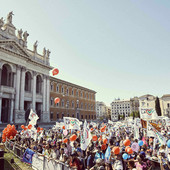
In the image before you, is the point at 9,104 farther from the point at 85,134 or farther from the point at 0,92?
the point at 85,134

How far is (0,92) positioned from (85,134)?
80.6 feet

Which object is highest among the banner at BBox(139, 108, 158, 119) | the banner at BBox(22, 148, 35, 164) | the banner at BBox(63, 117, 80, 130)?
the banner at BBox(139, 108, 158, 119)

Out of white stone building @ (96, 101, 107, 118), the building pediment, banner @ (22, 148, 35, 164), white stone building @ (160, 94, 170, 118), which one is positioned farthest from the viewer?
white stone building @ (96, 101, 107, 118)

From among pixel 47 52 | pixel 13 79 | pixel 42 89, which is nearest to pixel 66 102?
pixel 42 89

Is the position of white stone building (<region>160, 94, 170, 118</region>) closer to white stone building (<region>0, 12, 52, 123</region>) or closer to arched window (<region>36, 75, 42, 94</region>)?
white stone building (<region>0, 12, 52, 123</region>)

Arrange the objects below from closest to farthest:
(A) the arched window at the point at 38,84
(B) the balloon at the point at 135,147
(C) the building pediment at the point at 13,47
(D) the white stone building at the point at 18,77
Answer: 1. (B) the balloon at the point at 135,147
2. (C) the building pediment at the point at 13,47
3. (D) the white stone building at the point at 18,77
4. (A) the arched window at the point at 38,84

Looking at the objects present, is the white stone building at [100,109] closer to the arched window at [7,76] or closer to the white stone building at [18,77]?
the white stone building at [18,77]

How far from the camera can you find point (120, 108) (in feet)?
446

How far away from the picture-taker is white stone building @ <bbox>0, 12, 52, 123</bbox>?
1121 inches

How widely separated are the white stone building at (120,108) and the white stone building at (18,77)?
10470 cm

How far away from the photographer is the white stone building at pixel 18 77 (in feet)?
93.5

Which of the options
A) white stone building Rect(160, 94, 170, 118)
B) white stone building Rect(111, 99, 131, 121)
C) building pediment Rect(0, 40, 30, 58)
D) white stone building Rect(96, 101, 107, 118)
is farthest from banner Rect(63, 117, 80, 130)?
white stone building Rect(96, 101, 107, 118)

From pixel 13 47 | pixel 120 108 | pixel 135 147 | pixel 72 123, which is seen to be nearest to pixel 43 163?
pixel 135 147

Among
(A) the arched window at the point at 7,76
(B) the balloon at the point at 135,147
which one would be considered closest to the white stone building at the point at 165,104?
(A) the arched window at the point at 7,76
